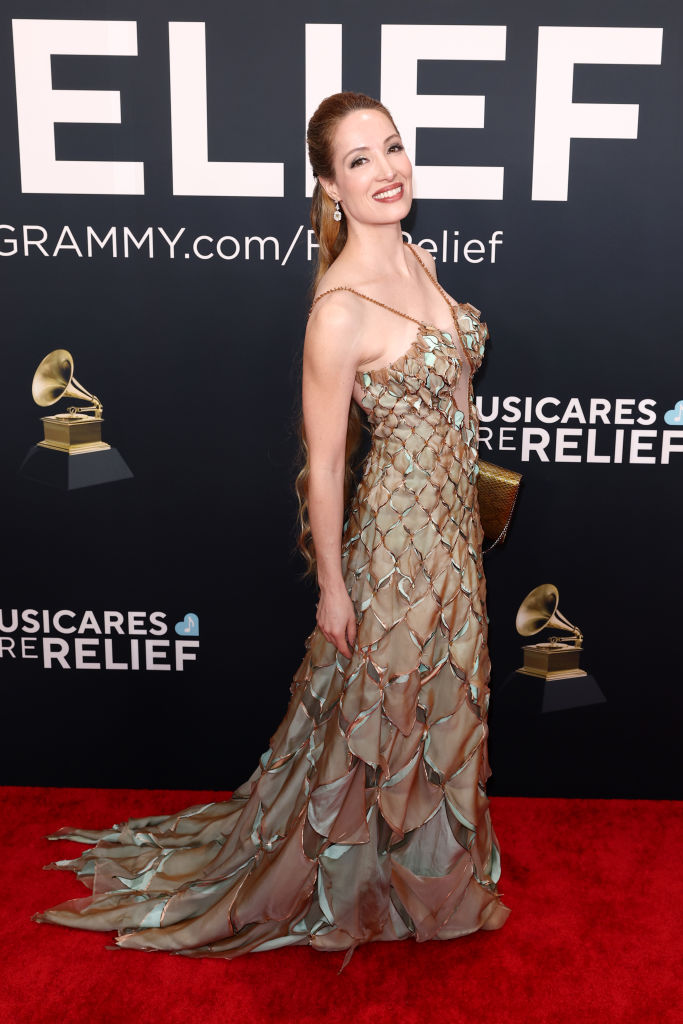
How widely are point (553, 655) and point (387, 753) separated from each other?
3.04 feet

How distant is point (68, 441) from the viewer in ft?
9.45

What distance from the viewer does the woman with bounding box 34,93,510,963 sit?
6.97 feet

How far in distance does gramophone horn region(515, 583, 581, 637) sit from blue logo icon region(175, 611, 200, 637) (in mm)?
979

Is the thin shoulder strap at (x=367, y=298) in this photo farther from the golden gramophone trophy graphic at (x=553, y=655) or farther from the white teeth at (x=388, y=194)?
the golden gramophone trophy graphic at (x=553, y=655)

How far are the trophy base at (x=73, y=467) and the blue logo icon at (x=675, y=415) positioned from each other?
158 cm

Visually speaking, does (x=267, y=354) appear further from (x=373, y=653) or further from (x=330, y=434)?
(x=373, y=653)

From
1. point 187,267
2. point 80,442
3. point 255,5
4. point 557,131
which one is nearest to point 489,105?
point 557,131

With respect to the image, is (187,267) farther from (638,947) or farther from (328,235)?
(638,947)

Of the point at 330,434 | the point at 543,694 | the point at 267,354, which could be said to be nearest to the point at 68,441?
the point at 267,354

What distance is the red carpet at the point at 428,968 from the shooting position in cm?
220

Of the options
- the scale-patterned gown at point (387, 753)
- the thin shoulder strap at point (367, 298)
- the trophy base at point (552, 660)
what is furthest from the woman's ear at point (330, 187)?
the trophy base at point (552, 660)

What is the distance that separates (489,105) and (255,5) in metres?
0.67

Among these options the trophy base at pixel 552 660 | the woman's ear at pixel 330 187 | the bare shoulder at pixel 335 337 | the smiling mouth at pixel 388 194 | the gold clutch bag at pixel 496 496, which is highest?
the woman's ear at pixel 330 187

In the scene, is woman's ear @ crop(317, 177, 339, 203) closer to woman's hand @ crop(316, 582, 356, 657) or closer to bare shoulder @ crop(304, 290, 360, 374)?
bare shoulder @ crop(304, 290, 360, 374)
